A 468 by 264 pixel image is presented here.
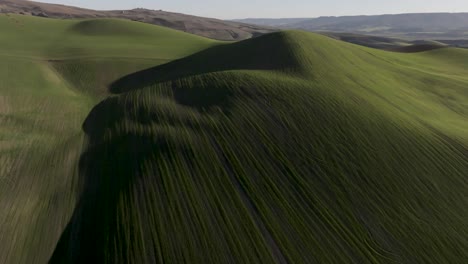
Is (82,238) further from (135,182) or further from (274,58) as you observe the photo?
(274,58)

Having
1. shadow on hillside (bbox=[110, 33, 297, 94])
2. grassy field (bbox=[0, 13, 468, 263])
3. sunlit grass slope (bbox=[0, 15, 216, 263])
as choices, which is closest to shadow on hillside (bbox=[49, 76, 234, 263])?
grassy field (bbox=[0, 13, 468, 263])

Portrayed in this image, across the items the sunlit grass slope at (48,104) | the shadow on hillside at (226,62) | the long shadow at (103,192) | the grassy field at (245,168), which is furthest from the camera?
the shadow on hillside at (226,62)

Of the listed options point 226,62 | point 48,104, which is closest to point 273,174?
point 226,62

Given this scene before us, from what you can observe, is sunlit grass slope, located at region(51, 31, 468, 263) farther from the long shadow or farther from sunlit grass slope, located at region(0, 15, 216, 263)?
sunlit grass slope, located at region(0, 15, 216, 263)

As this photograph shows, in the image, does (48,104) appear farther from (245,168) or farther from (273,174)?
(273,174)

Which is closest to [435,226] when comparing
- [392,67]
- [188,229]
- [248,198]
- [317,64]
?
[248,198]

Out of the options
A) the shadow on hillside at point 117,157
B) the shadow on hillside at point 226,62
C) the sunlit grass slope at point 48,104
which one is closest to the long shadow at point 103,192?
the shadow on hillside at point 117,157

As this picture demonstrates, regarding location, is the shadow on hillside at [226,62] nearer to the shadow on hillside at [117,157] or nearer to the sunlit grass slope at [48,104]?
the sunlit grass slope at [48,104]
